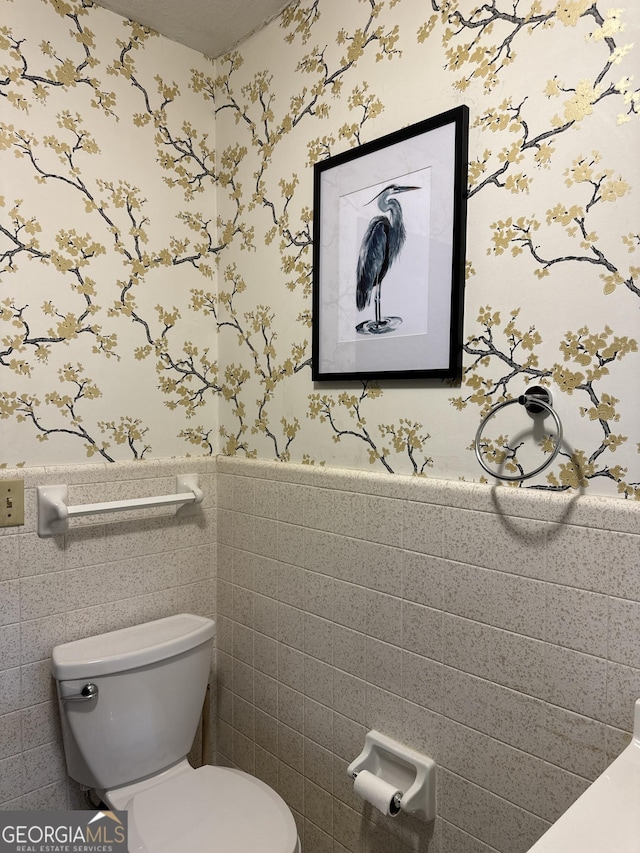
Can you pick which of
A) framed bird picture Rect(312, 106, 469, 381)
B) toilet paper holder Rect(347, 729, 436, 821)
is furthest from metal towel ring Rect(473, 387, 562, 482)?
toilet paper holder Rect(347, 729, 436, 821)

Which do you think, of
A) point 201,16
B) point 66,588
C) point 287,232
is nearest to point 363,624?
point 66,588

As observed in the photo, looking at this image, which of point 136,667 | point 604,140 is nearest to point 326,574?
point 136,667

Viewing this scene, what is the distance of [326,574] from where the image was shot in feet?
4.84

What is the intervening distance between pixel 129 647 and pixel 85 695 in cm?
14

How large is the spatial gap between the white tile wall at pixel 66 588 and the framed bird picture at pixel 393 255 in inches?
25.6

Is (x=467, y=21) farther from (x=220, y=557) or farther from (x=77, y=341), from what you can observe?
(x=220, y=557)

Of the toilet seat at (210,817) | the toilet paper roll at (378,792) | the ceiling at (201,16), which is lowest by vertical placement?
the toilet seat at (210,817)

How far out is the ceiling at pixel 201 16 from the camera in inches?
60.4

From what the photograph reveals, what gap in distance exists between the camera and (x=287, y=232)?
5.17ft

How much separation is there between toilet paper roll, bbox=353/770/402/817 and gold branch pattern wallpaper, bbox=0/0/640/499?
0.67 m

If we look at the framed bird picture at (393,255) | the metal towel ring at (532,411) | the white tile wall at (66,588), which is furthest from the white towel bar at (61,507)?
the metal towel ring at (532,411)

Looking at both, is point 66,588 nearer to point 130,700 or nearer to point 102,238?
Result: point 130,700

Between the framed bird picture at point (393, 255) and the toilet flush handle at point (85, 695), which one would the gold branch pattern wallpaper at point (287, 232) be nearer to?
the framed bird picture at point (393, 255)

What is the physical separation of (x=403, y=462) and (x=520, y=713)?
1.78 feet
